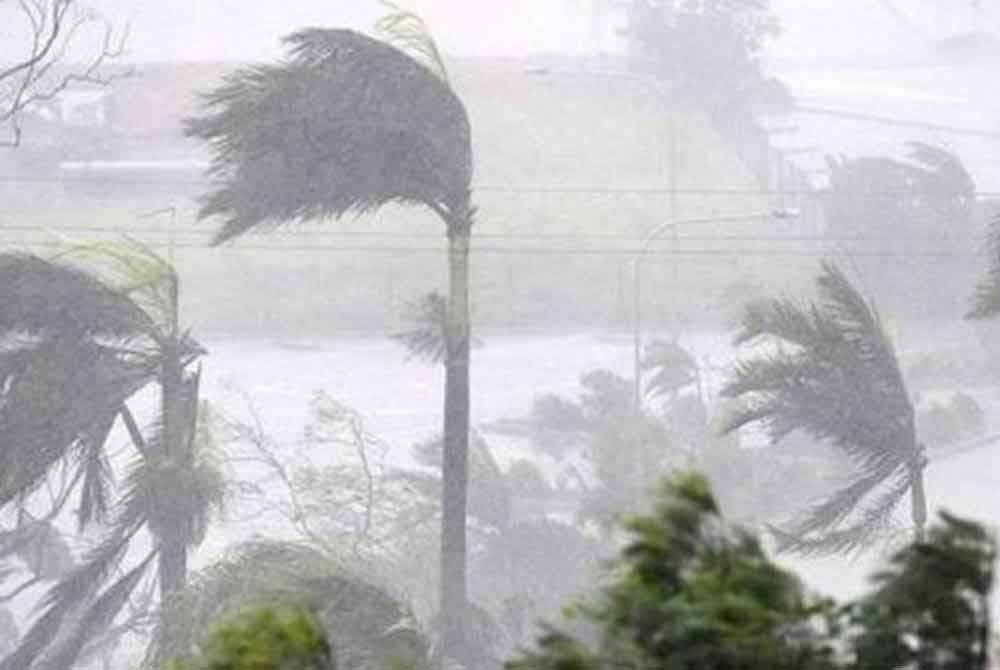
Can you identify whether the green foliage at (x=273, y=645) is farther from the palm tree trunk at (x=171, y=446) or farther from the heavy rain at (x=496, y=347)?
the palm tree trunk at (x=171, y=446)

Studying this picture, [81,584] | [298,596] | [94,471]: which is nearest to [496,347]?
[81,584]

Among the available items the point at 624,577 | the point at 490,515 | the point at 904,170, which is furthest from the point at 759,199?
the point at 624,577

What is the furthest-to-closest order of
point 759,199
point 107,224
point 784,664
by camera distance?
point 759,199 → point 107,224 → point 784,664

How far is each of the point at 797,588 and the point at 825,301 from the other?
30.6 feet

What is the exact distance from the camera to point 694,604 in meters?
3.86

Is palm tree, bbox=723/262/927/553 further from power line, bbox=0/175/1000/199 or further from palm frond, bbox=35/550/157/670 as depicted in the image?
power line, bbox=0/175/1000/199

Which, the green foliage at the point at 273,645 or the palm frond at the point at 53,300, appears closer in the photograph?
the green foliage at the point at 273,645

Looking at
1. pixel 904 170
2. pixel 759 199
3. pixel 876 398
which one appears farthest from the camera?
pixel 759 199

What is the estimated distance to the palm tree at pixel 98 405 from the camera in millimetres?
13258

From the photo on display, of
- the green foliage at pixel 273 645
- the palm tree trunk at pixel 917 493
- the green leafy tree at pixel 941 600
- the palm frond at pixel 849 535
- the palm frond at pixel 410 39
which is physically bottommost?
the palm frond at pixel 849 535

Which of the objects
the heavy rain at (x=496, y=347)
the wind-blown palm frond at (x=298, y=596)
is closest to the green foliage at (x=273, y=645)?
the heavy rain at (x=496, y=347)

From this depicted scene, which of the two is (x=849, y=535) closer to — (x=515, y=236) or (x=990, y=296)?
(x=990, y=296)

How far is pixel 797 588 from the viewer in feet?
13.1

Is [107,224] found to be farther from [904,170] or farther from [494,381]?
[904,170]
